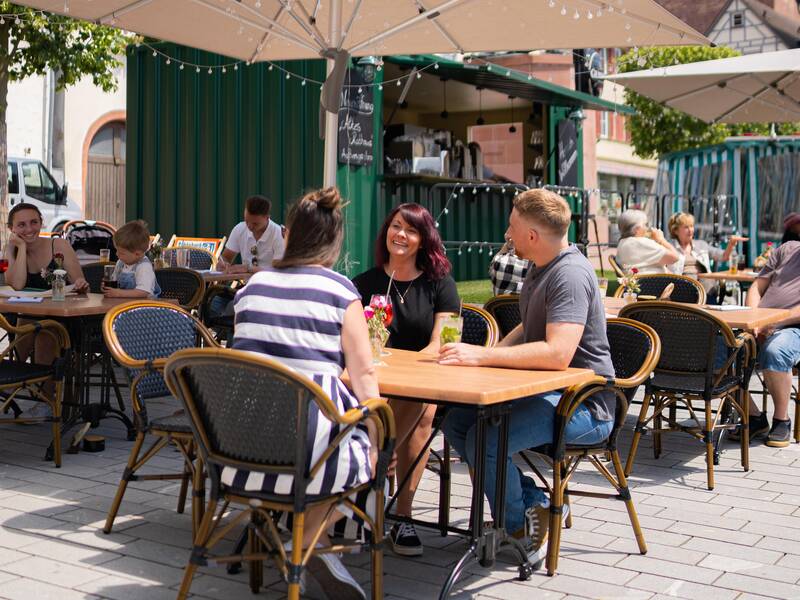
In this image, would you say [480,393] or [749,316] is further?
[749,316]

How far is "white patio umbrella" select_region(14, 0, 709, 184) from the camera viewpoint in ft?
21.1

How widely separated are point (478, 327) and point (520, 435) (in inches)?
42.3

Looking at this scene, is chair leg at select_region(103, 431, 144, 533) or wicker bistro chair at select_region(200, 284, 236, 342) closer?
chair leg at select_region(103, 431, 144, 533)

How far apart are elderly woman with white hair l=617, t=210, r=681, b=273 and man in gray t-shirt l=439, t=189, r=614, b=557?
14.6ft

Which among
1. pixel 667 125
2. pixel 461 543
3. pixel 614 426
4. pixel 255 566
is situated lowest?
pixel 461 543

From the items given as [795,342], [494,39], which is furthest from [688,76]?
[795,342]

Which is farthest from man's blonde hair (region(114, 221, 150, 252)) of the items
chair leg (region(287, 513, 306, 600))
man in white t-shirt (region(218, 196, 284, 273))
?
chair leg (region(287, 513, 306, 600))

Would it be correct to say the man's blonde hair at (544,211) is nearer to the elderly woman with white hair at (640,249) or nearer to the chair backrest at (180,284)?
the chair backrest at (180,284)

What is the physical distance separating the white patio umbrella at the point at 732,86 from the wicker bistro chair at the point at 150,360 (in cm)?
644

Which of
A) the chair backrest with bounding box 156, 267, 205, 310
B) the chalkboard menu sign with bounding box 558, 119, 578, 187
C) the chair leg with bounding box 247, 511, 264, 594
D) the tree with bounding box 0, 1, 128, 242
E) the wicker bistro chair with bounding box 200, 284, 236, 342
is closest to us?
the chair leg with bounding box 247, 511, 264, 594

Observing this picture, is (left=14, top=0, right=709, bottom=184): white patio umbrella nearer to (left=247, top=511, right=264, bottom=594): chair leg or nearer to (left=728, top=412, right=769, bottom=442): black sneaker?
(left=728, top=412, right=769, bottom=442): black sneaker

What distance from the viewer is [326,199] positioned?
328 cm

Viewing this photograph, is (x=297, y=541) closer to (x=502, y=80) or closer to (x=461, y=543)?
(x=461, y=543)

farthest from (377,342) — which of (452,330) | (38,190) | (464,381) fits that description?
(38,190)
